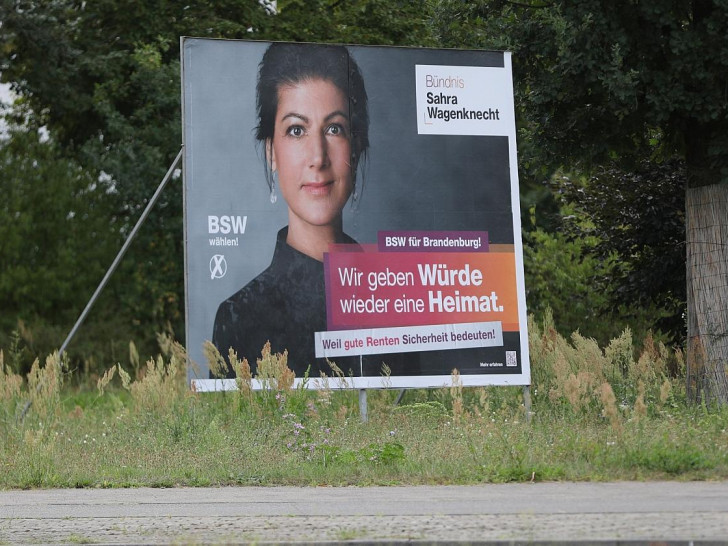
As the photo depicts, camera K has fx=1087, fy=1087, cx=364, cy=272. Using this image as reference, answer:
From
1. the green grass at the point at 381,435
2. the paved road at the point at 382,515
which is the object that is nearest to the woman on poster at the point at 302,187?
the green grass at the point at 381,435

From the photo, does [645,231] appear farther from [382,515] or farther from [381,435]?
[382,515]

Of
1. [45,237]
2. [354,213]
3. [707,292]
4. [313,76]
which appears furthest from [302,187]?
[45,237]

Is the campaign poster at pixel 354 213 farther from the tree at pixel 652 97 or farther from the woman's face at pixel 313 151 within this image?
the tree at pixel 652 97

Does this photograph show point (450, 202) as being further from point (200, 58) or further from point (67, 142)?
point (67, 142)

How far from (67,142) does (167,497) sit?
21.9 metres

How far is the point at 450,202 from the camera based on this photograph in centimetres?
1352

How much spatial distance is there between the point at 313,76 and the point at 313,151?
0.94 metres

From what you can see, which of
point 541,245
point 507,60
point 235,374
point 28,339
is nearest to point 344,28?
point 541,245

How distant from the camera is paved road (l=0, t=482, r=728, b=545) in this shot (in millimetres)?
6723

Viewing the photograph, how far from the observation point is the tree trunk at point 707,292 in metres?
12.4

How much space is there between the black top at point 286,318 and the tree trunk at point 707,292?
3.28 meters

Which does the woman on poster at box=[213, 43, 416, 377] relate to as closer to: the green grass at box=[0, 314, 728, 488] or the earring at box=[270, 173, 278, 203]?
the earring at box=[270, 173, 278, 203]

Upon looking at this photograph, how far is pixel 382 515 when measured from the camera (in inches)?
295

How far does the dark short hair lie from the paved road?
5491 mm
